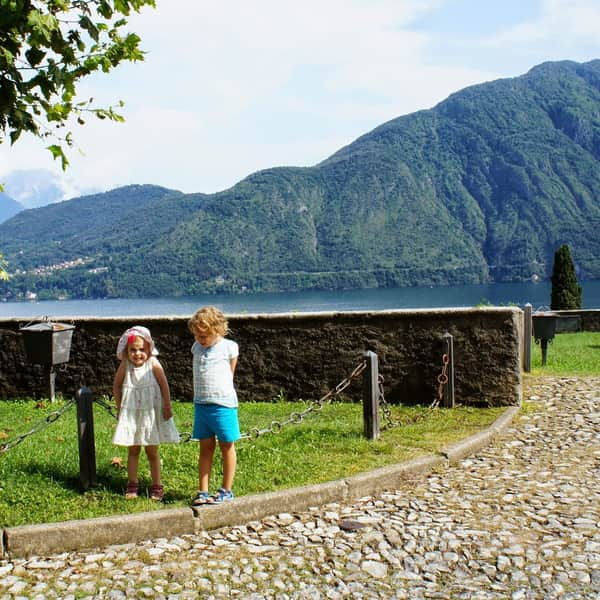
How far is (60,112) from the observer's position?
6.46 meters

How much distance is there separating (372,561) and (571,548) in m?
1.36

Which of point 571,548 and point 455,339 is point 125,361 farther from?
point 455,339

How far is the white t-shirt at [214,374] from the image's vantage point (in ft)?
19.9

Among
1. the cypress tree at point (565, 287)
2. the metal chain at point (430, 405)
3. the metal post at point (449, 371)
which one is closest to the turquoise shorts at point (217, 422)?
the metal chain at point (430, 405)

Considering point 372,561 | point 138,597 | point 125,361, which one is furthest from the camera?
point 125,361

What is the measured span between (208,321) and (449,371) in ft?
15.6

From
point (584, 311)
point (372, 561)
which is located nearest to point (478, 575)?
point (372, 561)

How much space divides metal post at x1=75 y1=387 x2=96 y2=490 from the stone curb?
895mm

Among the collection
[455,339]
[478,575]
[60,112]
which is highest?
[60,112]

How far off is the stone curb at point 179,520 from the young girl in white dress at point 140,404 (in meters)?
0.65

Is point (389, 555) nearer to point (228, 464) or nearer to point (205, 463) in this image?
point (228, 464)

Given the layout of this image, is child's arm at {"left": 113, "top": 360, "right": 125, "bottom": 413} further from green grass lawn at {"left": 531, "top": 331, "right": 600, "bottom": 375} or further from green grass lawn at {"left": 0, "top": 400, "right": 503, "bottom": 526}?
green grass lawn at {"left": 531, "top": 331, "right": 600, "bottom": 375}

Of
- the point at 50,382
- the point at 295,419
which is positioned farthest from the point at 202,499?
the point at 50,382

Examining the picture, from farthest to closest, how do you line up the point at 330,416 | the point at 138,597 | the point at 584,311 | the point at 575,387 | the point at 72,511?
the point at 584,311 → the point at 575,387 → the point at 330,416 → the point at 72,511 → the point at 138,597
